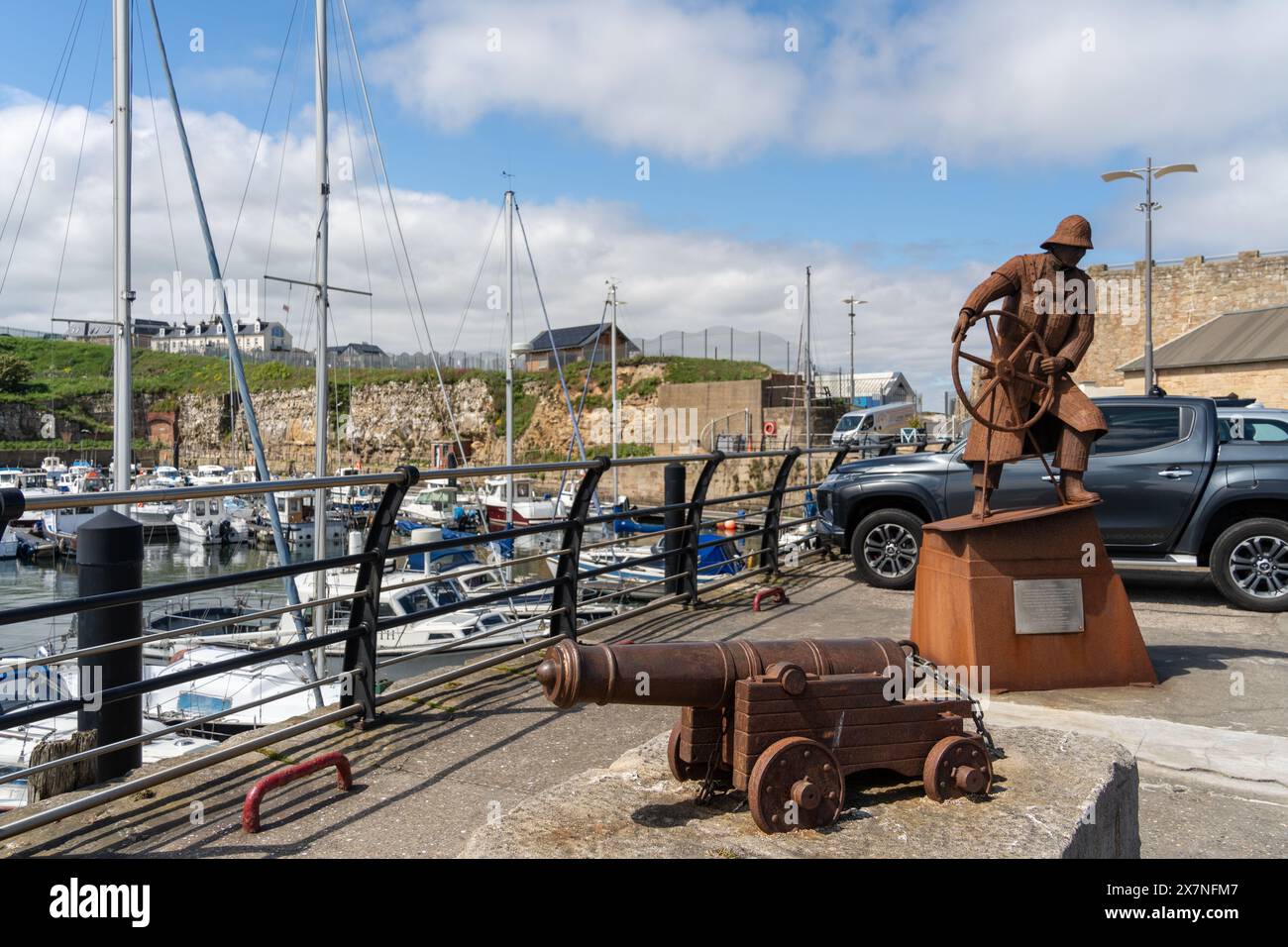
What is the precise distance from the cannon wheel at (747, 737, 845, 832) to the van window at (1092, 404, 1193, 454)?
259 inches

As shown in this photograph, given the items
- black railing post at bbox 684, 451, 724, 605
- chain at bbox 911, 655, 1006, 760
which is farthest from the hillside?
chain at bbox 911, 655, 1006, 760

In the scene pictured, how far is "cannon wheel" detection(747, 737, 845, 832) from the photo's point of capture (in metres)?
3.00

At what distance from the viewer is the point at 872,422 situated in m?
41.5

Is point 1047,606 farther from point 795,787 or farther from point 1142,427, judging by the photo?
point 1142,427

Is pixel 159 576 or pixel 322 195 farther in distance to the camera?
pixel 159 576

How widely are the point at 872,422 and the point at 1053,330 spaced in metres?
36.3

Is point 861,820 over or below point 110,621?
below

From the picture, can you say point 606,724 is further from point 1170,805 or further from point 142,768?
point 1170,805

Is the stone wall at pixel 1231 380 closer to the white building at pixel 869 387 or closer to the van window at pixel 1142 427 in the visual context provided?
the white building at pixel 869 387

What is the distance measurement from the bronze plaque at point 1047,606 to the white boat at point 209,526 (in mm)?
44454

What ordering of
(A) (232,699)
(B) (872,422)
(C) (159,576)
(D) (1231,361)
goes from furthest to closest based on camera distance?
(D) (1231,361) → (B) (872,422) → (C) (159,576) → (A) (232,699)
